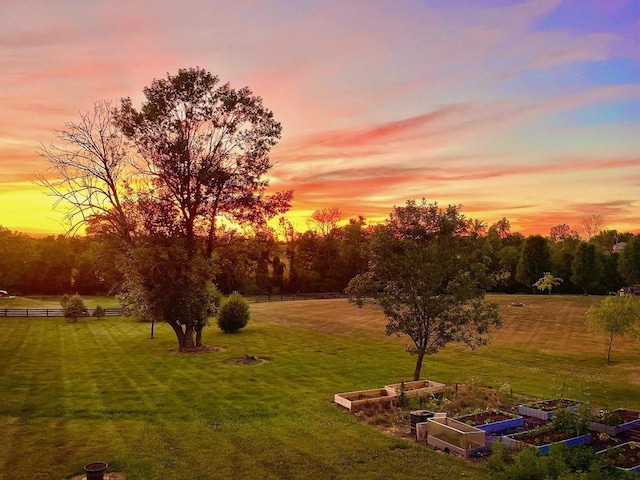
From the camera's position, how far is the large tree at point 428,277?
2011cm

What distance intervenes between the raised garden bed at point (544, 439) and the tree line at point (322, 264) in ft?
179

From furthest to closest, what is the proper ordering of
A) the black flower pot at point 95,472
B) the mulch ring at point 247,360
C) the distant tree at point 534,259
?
the distant tree at point 534,259 → the mulch ring at point 247,360 → the black flower pot at point 95,472

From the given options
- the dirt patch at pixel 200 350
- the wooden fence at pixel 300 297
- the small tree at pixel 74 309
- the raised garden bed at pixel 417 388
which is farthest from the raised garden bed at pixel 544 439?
the wooden fence at pixel 300 297

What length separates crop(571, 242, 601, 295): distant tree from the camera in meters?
81.2

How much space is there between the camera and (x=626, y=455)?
1253 cm

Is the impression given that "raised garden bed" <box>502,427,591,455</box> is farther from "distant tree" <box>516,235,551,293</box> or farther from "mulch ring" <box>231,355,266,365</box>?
"distant tree" <box>516,235,551,293</box>

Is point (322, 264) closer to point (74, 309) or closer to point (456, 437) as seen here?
point (74, 309)

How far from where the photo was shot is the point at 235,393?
69.4ft

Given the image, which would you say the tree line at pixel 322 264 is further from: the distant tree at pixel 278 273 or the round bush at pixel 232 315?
the round bush at pixel 232 315

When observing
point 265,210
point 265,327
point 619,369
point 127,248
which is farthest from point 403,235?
point 265,327

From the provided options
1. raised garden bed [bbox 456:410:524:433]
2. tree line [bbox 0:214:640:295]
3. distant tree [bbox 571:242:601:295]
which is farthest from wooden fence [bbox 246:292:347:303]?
raised garden bed [bbox 456:410:524:433]

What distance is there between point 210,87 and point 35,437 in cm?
2379

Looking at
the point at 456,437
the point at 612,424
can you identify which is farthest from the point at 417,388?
the point at 612,424

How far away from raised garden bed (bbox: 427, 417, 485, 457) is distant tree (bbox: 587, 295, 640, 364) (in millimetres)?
19163
